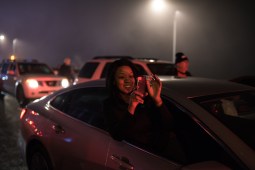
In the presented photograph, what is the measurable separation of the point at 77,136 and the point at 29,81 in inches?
353

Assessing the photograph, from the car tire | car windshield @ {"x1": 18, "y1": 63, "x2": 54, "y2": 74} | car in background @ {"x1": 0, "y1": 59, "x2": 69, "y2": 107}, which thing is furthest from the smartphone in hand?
car windshield @ {"x1": 18, "y1": 63, "x2": 54, "y2": 74}

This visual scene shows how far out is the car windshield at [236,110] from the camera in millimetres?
2403

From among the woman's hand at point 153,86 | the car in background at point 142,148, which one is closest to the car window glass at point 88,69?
the car in background at point 142,148

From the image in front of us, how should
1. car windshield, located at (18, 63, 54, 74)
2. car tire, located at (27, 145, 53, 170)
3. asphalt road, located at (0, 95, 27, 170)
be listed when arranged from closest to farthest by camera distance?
car tire, located at (27, 145, 53, 170) < asphalt road, located at (0, 95, 27, 170) < car windshield, located at (18, 63, 54, 74)

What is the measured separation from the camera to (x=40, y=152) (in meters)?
3.80

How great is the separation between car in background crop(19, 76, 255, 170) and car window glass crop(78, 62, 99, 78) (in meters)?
5.19

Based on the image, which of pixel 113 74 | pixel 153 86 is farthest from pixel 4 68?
pixel 153 86

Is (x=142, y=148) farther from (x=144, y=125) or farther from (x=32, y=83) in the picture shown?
(x=32, y=83)

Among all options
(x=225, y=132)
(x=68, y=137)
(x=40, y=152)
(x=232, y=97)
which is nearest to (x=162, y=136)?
(x=225, y=132)

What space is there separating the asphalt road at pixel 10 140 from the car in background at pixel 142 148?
1.30 meters

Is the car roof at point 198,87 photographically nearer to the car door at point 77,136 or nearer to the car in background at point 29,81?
the car door at point 77,136

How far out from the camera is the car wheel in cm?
1180

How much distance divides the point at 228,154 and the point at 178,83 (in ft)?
3.12

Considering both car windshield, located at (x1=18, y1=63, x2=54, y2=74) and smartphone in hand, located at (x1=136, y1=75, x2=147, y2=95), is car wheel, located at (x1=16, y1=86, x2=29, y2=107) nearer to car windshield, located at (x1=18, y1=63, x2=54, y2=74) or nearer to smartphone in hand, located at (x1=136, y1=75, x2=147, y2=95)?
car windshield, located at (x1=18, y1=63, x2=54, y2=74)
